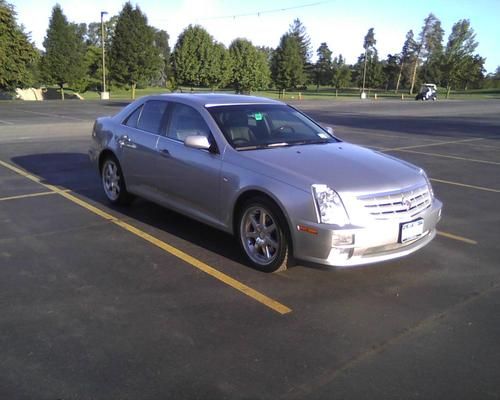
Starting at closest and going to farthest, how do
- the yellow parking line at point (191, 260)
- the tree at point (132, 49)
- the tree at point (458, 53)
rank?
the yellow parking line at point (191, 260)
the tree at point (132, 49)
the tree at point (458, 53)

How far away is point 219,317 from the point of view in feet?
12.1

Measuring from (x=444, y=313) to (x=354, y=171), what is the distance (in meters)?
1.38

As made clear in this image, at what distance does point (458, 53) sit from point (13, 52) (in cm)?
8485

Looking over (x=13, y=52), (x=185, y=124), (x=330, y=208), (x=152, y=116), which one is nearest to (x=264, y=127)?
(x=185, y=124)

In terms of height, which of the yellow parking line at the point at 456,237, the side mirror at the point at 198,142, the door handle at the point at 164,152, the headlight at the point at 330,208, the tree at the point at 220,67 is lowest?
the yellow parking line at the point at 456,237

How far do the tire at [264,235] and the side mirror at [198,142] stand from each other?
746 mm

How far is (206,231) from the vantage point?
18.7 ft

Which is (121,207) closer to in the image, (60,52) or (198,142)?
(198,142)

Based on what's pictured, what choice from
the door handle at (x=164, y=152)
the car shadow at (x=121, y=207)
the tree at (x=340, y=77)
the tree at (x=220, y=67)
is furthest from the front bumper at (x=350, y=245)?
the tree at (x=340, y=77)

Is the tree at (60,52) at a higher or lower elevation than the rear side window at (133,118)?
higher

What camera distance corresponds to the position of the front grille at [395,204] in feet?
13.3

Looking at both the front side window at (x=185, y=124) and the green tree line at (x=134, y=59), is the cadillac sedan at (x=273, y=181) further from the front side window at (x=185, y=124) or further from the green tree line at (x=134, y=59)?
the green tree line at (x=134, y=59)

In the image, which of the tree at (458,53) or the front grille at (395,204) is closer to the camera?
the front grille at (395,204)

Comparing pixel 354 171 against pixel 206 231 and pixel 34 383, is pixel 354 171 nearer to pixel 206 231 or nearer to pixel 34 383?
pixel 206 231
